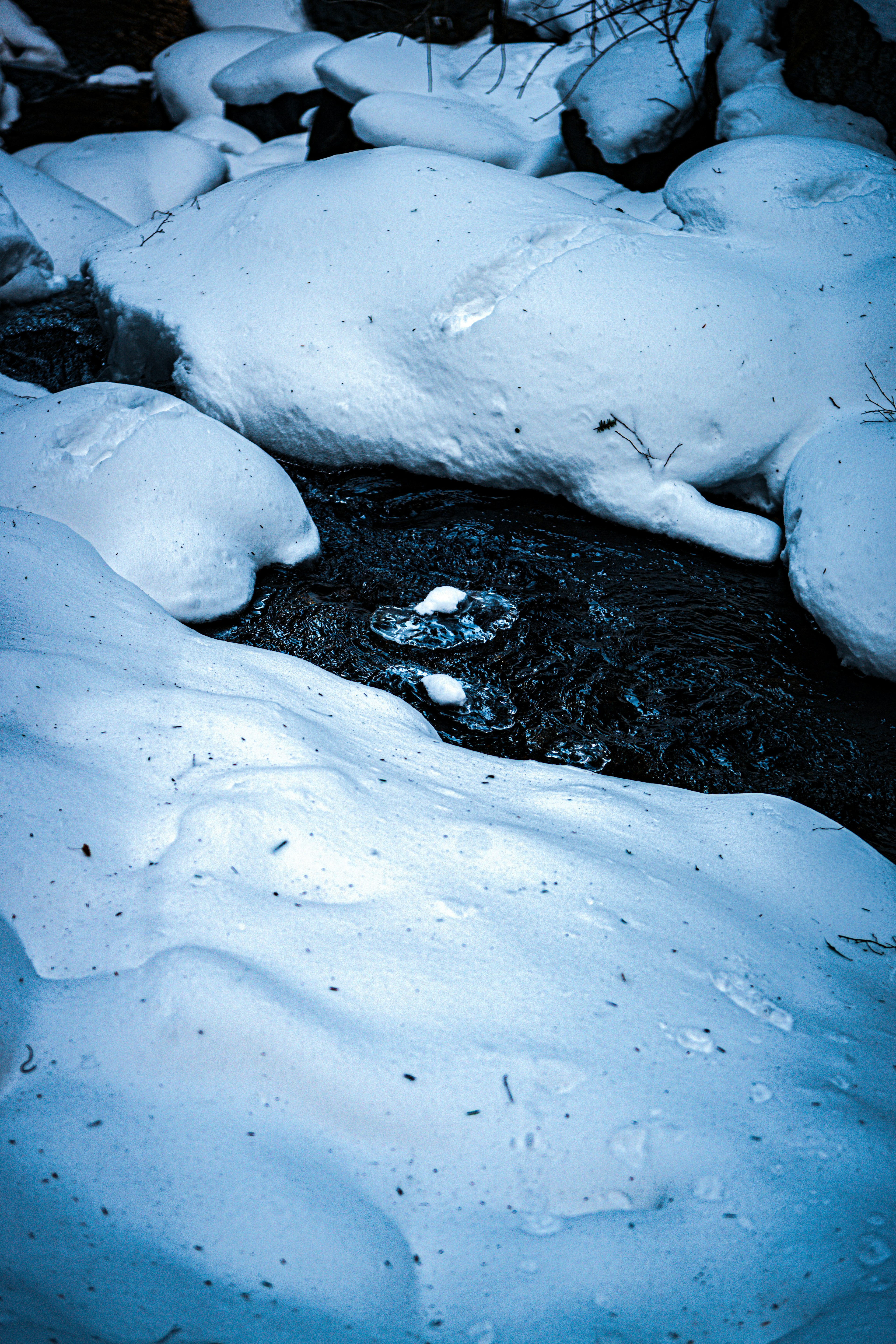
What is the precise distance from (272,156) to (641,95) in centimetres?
327

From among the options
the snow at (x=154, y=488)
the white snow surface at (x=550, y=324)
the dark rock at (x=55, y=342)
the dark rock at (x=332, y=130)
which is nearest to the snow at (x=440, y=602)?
the snow at (x=154, y=488)

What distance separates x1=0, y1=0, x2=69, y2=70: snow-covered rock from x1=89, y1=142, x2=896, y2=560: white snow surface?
7308 mm

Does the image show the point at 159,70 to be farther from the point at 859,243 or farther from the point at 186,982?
the point at 186,982

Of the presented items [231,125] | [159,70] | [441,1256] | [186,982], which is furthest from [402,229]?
[159,70]

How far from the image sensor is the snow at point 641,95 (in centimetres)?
532

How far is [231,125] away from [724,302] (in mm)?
5928

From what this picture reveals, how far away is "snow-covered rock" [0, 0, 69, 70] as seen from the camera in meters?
9.11

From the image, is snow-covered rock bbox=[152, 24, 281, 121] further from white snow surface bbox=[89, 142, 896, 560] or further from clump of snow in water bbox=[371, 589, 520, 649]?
clump of snow in water bbox=[371, 589, 520, 649]

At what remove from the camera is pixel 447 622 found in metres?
3.31

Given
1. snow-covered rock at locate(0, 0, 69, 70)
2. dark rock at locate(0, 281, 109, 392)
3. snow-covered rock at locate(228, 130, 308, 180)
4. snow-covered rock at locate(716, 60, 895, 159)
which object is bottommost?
dark rock at locate(0, 281, 109, 392)

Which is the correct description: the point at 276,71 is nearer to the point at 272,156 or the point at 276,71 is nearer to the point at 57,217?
the point at 272,156

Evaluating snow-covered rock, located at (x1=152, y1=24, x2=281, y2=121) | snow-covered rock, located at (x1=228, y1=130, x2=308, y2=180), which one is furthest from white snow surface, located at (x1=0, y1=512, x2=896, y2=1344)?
snow-covered rock, located at (x1=152, y1=24, x2=281, y2=121)

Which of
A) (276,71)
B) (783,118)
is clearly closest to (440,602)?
(783,118)

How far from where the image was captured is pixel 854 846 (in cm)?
223
